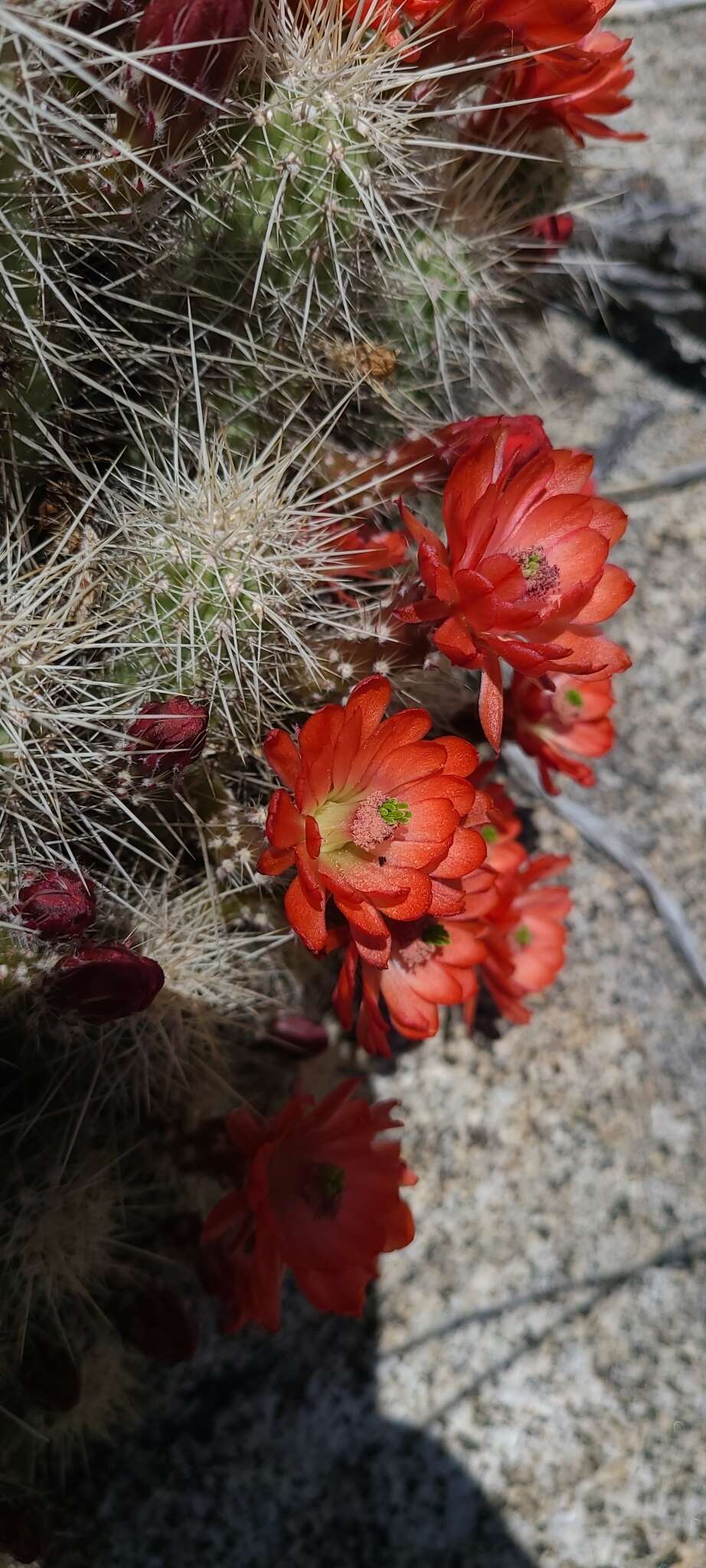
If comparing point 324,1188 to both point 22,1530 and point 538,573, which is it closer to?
point 22,1530

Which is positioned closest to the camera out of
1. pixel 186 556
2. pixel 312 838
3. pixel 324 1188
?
pixel 312 838

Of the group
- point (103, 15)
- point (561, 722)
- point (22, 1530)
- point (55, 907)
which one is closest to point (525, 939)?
point (561, 722)

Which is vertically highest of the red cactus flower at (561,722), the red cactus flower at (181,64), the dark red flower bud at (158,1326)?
the red cactus flower at (181,64)

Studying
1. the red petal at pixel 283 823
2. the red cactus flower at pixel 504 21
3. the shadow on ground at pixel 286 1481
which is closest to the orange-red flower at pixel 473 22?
the red cactus flower at pixel 504 21

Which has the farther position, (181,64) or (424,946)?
(424,946)

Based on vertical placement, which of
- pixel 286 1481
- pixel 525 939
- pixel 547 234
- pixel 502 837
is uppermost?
pixel 547 234

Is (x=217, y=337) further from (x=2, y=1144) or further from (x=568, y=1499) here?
(x=568, y=1499)

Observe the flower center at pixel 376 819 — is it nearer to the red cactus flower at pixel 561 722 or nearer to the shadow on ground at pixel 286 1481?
the red cactus flower at pixel 561 722
